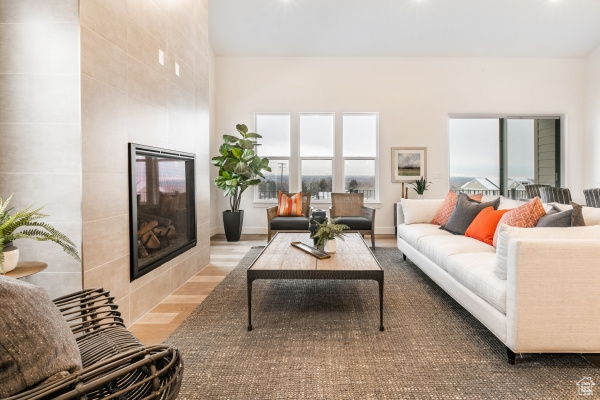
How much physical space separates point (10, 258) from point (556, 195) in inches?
223

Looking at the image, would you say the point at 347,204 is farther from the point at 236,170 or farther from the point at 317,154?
the point at 236,170

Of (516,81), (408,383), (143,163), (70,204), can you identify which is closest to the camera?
(408,383)

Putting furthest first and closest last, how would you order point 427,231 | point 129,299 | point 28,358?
1. point 427,231
2. point 129,299
3. point 28,358

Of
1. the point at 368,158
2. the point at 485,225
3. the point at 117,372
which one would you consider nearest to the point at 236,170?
the point at 368,158

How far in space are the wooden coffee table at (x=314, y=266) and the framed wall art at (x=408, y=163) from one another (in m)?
3.68

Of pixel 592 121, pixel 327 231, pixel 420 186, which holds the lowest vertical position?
pixel 327 231

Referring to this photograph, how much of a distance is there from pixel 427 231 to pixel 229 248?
298cm

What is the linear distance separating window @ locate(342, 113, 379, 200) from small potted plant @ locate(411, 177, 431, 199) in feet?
2.36

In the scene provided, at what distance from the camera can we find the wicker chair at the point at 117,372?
953mm

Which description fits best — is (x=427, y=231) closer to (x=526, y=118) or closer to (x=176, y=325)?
(x=176, y=325)

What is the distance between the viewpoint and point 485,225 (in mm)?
3412

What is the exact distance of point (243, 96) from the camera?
6.73 meters

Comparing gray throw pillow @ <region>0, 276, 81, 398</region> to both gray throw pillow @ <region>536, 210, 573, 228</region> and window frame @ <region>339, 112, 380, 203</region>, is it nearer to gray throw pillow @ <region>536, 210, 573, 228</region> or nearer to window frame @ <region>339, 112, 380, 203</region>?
gray throw pillow @ <region>536, 210, 573, 228</region>

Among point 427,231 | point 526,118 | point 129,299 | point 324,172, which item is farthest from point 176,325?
point 526,118
